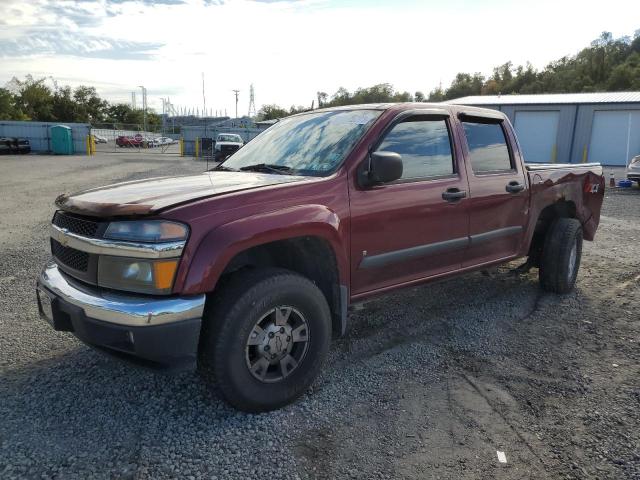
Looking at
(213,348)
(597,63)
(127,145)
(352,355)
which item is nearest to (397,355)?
(352,355)

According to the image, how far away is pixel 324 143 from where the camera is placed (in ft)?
11.8

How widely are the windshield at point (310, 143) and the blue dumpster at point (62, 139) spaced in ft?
107

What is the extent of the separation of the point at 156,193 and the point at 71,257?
0.61 m

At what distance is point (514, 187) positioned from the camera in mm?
4414

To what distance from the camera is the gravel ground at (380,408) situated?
2514 millimetres

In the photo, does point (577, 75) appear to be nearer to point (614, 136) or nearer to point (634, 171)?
point (614, 136)

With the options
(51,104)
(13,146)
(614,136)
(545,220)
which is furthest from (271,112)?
(545,220)

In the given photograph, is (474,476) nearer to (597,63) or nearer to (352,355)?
(352,355)

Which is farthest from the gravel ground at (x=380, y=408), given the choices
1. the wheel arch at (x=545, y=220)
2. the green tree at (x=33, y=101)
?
the green tree at (x=33, y=101)

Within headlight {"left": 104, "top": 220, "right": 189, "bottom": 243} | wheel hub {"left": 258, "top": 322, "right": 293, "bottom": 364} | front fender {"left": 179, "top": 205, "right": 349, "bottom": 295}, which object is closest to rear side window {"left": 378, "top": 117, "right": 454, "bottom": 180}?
front fender {"left": 179, "top": 205, "right": 349, "bottom": 295}

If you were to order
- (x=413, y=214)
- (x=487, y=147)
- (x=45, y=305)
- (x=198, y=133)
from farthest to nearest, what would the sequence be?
(x=198, y=133) → (x=487, y=147) → (x=413, y=214) → (x=45, y=305)

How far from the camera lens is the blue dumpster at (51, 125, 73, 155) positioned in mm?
32438

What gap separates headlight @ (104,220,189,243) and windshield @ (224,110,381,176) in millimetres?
1081

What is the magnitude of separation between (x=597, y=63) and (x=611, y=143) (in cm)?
4137
